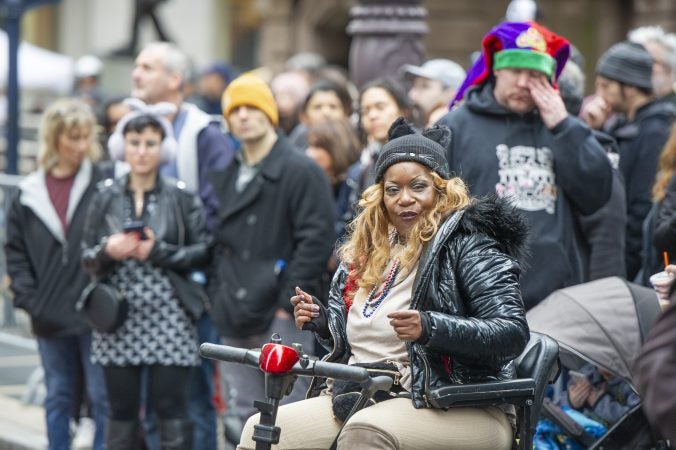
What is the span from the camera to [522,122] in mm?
6914

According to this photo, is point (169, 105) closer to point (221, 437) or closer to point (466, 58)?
point (221, 437)

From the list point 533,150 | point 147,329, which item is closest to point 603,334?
point 533,150

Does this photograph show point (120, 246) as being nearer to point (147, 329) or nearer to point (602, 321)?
point (147, 329)

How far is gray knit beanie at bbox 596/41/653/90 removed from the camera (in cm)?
874

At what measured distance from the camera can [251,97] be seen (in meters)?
8.43

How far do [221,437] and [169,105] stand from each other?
2.29 metres

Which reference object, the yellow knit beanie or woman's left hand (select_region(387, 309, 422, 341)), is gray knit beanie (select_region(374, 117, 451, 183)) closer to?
woman's left hand (select_region(387, 309, 422, 341))

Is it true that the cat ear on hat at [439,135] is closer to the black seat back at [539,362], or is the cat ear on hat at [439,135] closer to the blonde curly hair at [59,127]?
the black seat back at [539,362]

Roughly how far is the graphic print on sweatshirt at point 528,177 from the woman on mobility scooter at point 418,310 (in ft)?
3.40

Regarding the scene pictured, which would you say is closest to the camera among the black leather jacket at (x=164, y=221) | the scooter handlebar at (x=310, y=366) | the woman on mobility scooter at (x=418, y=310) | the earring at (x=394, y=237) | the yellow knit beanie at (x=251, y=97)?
the scooter handlebar at (x=310, y=366)

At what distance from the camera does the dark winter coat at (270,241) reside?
806cm

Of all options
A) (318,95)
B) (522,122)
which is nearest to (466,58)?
(318,95)

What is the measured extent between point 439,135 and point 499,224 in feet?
2.10

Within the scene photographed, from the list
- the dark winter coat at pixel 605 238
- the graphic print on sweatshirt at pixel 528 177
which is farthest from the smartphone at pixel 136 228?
the dark winter coat at pixel 605 238
